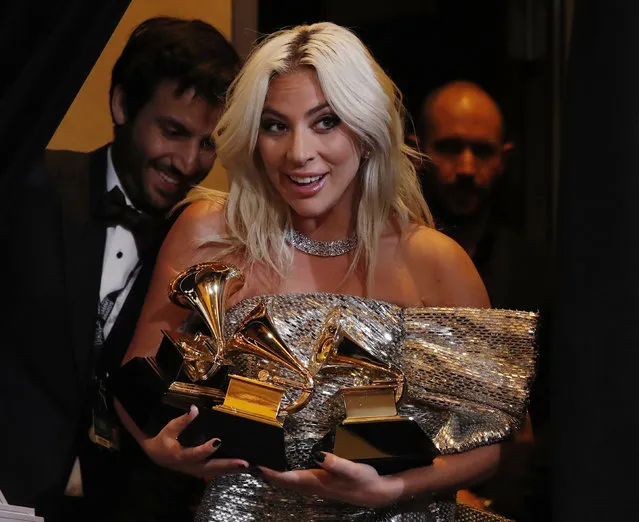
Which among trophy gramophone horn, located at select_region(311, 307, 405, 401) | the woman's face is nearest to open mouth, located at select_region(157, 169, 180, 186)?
the woman's face

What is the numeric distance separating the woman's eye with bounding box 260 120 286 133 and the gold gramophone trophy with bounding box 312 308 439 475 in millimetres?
358

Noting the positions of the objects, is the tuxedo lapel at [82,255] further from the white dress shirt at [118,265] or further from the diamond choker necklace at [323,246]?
the diamond choker necklace at [323,246]

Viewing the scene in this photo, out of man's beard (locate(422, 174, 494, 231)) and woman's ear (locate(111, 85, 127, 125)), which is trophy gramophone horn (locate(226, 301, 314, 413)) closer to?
man's beard (locate(422, 174, 494, 231))

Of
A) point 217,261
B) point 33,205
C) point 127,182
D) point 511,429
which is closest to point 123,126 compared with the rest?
point 127,182

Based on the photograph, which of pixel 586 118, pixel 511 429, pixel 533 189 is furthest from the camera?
pixel 533 189

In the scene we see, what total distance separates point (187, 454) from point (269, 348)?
7.4 inches

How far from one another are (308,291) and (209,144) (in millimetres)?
390

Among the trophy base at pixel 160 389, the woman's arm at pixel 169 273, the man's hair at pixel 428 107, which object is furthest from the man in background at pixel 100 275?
the man's hair at pixel 428 107

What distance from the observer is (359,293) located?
1651mm

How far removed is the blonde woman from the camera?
1538mm

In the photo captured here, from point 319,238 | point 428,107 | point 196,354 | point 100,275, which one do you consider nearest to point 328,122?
point 319,238

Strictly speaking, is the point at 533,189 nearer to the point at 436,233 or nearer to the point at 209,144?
the point at 436,233

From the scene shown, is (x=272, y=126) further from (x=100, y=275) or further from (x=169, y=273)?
(x=100, y=275)

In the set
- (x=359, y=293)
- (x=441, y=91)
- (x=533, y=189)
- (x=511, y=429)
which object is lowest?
(x=511, y=429)
